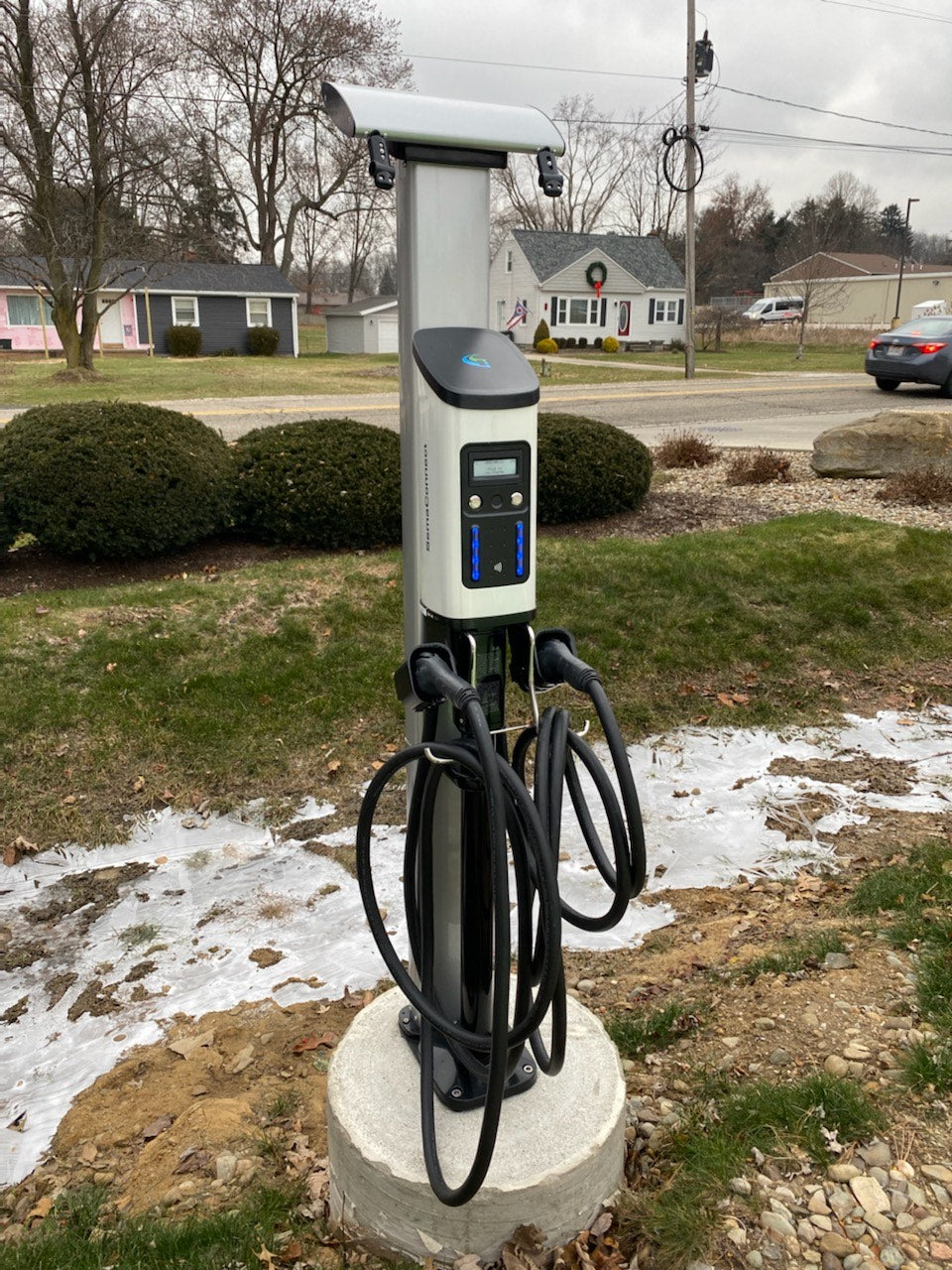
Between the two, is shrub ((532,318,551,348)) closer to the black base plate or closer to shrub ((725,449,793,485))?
shrub ((725,449,793,485))

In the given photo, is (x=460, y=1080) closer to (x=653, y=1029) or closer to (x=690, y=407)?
(x=653, y=1029)

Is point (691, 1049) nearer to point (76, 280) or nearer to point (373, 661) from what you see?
point (373, 661)

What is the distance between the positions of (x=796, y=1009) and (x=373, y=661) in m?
2.95

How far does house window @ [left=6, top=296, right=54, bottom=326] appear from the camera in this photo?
3250 centimetres

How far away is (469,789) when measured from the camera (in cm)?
196

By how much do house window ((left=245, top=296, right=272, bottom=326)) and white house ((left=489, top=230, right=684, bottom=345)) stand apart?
8945 mm

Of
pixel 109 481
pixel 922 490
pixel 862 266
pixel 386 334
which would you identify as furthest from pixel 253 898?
pixel 862 266

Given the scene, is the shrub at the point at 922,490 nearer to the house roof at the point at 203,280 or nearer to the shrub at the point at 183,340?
the shrub at the point at 183,340

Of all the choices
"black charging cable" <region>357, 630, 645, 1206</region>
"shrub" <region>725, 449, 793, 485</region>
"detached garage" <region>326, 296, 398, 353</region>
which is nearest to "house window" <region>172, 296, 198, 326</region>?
"detached garage" <region>326, 296, 398, 353</region>

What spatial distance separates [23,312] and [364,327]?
36.7 ft

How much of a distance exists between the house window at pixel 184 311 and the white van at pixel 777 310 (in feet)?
89.8

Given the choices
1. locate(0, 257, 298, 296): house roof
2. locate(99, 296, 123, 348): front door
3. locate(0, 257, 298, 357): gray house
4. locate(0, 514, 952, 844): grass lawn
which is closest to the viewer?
locate(0, 514, 952, 844): grass lawn

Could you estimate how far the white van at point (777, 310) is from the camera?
1885 inches

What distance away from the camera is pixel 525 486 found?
1.92 metres
